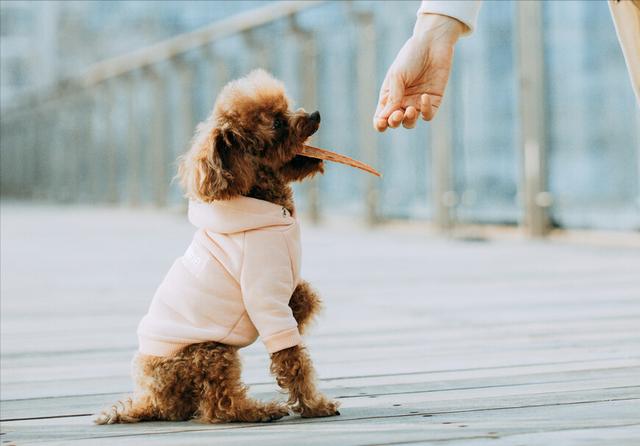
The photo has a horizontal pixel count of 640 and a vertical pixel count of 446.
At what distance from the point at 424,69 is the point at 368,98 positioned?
7.37 metres

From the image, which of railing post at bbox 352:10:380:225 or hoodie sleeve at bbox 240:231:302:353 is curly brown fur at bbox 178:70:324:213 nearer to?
hoodie sleeve at bbox 240:231:302:353

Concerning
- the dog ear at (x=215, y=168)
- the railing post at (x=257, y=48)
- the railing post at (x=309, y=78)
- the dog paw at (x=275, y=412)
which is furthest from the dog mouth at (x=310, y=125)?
the railing post at (x=257, y=48)

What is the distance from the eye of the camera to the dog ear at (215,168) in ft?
7.94

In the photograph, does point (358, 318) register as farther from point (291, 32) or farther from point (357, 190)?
point (291, 32)

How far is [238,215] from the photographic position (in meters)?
2.48

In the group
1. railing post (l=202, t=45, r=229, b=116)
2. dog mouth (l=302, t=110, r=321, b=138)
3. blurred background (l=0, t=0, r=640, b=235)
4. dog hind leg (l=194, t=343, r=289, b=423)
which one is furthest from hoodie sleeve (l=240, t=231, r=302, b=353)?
railing post (l=202, t=45, r=229, b=116)

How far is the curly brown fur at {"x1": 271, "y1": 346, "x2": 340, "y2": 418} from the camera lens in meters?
2.49

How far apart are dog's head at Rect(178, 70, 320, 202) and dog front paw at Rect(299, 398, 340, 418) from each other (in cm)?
51

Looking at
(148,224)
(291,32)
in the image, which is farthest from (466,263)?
(148,224)

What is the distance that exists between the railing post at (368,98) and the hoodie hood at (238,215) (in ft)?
23.4

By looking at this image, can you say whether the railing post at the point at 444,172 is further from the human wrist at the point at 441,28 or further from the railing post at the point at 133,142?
the railing post at the point at 133,142

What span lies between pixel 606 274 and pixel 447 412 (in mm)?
3306

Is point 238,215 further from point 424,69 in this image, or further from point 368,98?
point 368,98

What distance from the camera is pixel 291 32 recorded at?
427 inches
